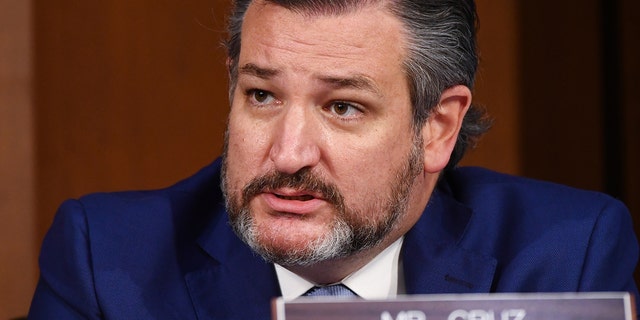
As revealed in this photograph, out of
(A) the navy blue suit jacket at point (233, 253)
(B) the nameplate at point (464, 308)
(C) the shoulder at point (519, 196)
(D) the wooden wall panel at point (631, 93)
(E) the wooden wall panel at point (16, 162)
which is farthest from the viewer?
(D) the wooden wall panel at point (631, 93)

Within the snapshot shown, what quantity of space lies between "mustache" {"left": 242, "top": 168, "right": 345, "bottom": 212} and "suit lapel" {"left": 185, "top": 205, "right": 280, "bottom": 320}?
0.21 metres

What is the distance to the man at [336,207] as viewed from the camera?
4.89ft

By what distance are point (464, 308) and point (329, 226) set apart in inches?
18.6

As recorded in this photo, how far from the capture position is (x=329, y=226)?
150 cm

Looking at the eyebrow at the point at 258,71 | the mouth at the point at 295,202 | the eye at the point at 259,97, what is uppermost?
the eyebrow at the point at 258,71

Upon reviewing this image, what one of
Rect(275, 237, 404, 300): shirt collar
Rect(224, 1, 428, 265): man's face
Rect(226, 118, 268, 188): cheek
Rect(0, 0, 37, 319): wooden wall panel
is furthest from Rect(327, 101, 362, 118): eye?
Rect(0, 0, 37, 319): wooden wall panel

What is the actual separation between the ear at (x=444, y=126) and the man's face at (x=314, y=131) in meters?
0.12

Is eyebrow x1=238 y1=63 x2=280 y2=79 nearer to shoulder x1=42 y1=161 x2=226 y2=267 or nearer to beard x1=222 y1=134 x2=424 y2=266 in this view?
beard x1=222 y1=134 x2=424 y2=266

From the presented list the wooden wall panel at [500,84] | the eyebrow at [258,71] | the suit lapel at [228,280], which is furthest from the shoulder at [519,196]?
the wooden wall panel at [500,84]

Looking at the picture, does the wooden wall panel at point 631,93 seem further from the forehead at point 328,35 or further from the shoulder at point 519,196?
the forehead at point 328,35

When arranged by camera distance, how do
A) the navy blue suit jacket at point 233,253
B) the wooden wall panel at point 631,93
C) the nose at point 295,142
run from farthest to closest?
the wooden wall panel at point 631,93 → the navy blue suit jacket at point 233,253 → the nose at point 295,142

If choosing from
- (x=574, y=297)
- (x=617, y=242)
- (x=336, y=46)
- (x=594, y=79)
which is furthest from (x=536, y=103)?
(x=574, y=297)

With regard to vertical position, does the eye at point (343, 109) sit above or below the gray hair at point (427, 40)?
below

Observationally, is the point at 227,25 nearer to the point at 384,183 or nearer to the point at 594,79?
the point at 384,183
